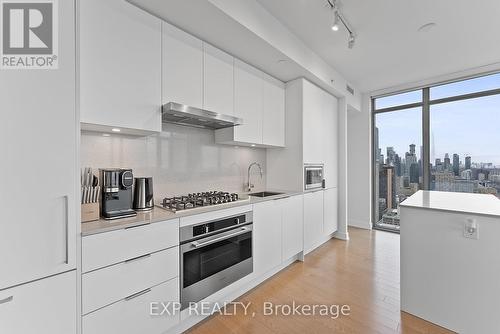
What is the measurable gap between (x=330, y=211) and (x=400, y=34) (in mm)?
2665

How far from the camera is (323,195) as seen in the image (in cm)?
355

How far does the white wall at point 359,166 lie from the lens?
459 centimetres

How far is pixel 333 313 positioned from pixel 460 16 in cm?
322

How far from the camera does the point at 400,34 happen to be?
256 centimetres

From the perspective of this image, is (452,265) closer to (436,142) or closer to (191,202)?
(191,202)

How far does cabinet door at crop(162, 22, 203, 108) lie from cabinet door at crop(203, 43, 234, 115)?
0.06m

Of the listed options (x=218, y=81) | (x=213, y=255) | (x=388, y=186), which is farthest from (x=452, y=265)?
(x=388, y=186)

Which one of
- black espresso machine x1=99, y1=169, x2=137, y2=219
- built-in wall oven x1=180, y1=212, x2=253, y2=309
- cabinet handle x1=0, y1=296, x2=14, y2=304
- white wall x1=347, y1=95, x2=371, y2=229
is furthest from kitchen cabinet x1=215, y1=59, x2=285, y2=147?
white wall x1=347, y1=95, x2=371, y2=229

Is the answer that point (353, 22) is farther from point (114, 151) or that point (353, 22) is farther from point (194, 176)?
point (114, 151)

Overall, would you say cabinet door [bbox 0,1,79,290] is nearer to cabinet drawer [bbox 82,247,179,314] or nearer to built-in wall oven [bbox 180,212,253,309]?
cabinet drawer [bbox 82,247,179,314]

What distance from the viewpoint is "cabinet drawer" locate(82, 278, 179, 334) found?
1252mm

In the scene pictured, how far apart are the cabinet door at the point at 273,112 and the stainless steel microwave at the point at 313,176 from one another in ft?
1.73

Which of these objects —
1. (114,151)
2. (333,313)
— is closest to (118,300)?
(114,151)

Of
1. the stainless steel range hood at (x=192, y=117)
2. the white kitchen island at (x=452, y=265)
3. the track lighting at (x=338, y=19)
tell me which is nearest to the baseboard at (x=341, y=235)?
the white kitchen island at (x=452, y=265)
